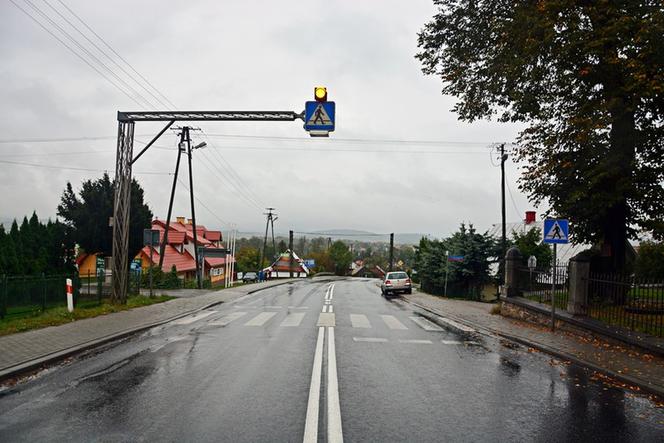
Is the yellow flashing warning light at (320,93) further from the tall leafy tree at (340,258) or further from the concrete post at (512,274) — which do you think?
the tall leafy tree at (340,258)

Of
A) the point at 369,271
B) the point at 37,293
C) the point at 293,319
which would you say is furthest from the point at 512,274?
the point at 369,271

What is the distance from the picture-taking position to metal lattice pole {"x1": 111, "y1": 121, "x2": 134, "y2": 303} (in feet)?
53.0

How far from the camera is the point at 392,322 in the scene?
14188 millimetres

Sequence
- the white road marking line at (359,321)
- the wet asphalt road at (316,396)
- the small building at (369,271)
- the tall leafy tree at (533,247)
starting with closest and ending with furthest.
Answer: the wet asphalt road at (316,396) < the white road marking line at (359,321) < the tall leafy tree at (533,247) < the small building at (369,271)

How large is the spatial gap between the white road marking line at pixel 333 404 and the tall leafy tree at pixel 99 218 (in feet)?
85.2

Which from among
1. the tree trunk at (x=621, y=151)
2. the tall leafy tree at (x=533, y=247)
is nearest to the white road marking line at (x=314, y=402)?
the tree trunk at (x=621, y=151)

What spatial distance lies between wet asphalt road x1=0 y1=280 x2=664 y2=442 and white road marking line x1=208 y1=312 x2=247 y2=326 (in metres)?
2.94

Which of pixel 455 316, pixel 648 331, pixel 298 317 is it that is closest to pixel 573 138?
pixel 648 331

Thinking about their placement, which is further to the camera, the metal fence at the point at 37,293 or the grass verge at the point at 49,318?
the metal fence at the point at 37,293

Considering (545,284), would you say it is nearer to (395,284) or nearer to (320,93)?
(320,93)

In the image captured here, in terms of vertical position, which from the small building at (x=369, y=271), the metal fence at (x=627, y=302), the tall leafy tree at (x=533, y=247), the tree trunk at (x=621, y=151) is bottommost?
the small building at (x=369, y=271)

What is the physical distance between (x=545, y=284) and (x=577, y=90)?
19.9 feet

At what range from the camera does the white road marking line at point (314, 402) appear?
15.3ft

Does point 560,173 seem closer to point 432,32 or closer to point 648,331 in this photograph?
point 648,331
